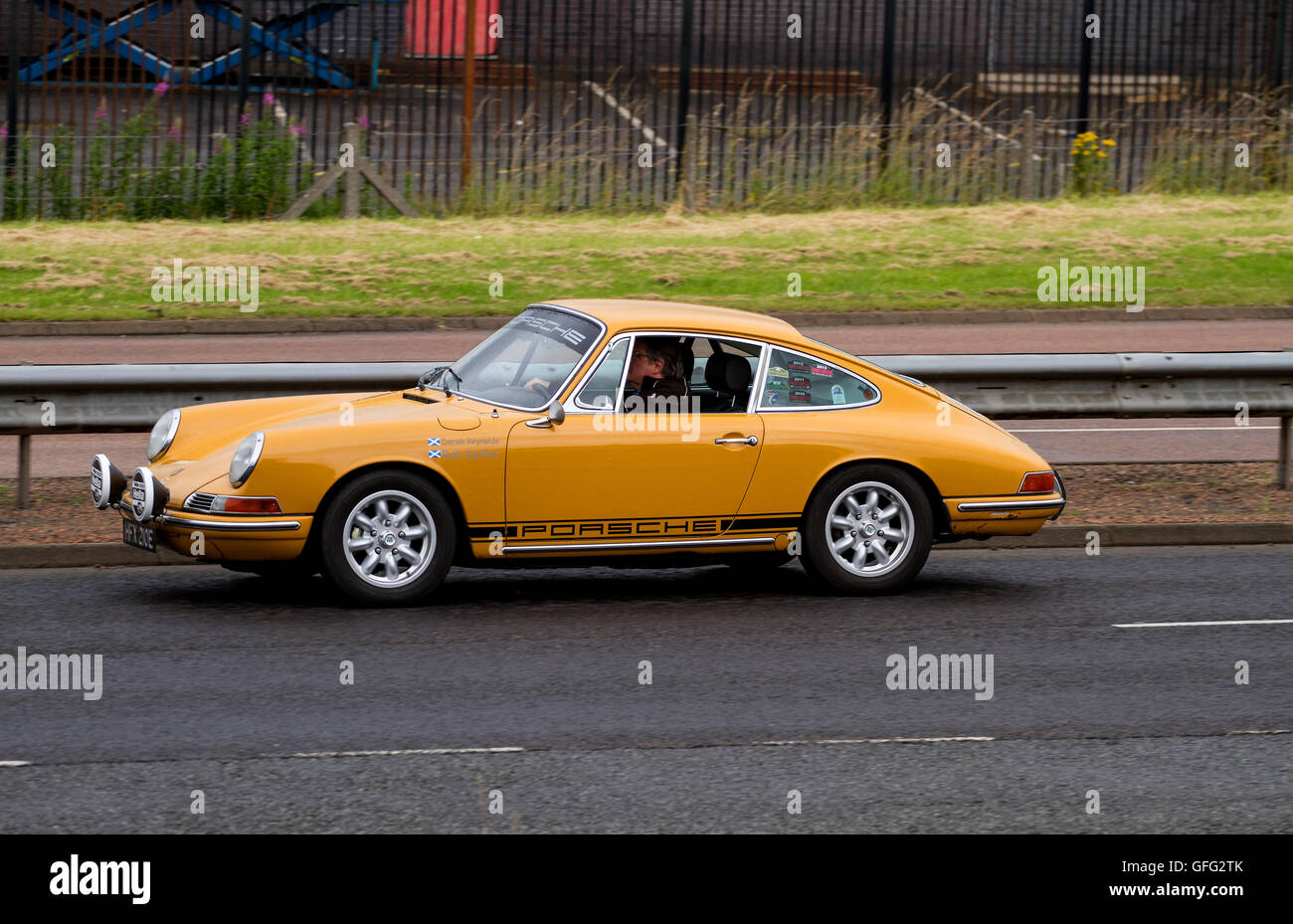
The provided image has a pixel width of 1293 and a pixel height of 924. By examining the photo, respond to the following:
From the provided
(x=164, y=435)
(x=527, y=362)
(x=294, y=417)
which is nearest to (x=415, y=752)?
(x=294, y=417)

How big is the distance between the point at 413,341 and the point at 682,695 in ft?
37.5

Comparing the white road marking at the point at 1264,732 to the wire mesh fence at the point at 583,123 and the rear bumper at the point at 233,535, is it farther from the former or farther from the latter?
the wire mesh fence at the point at 583,123

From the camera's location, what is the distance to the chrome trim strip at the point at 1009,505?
929 centimetres

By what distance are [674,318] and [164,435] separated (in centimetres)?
268

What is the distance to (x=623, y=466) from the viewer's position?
8.80 meters

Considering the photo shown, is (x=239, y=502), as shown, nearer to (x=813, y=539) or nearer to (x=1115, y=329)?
(x=813, y=539)

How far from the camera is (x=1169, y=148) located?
26531mm

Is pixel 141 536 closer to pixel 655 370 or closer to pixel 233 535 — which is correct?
pixel 233 535

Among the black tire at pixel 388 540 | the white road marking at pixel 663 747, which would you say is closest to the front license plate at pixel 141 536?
the black tire at pixel 388 540

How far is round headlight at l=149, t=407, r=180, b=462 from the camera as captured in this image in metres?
9.11

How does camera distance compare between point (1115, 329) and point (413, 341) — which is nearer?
point (413, 341)

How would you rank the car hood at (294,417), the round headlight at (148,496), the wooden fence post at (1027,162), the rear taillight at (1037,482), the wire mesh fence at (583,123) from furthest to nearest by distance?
the wooden fence post at (1027,162)
the wire mesh fence at (583,123)
the rear taillight at (1037,482)
the car hood at (294,417)
the round headlight at (148,496)

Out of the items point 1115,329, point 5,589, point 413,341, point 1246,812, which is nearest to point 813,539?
Answer: point 1246,812

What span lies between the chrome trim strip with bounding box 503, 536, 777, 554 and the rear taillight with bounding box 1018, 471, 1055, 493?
137cm
